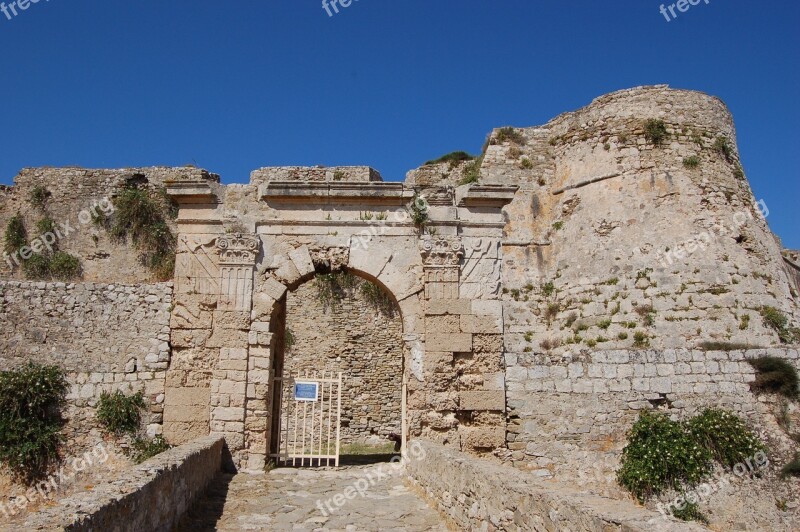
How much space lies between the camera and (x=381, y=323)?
18.7 meters

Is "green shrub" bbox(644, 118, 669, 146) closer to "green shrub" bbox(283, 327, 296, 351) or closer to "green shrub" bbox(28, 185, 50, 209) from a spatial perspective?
"green shrub" bbox(283, 327, 296, 351)

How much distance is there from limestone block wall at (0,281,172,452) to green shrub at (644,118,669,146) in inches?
492

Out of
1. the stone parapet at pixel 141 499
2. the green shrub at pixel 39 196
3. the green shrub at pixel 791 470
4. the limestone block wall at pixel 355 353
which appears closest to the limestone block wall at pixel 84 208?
the green shrub at pixel 39 196

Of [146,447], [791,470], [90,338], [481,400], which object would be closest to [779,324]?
[791,470]

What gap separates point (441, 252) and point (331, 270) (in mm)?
1782

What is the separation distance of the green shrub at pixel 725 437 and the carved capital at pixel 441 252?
4337mm

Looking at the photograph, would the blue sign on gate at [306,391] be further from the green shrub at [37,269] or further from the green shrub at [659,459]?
the green shrub at [37,269]

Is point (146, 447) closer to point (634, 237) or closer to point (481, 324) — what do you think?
point (481, 324)

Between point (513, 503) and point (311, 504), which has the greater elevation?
point (513, 503)

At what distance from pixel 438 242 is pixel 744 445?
5.48 meters

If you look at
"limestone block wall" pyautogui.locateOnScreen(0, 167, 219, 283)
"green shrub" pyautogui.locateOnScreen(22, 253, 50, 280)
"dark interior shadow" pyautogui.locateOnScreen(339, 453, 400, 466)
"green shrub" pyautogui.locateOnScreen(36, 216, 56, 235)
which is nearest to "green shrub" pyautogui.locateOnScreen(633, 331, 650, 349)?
"dark interior shadow" pyautogui.locateOnScreen(339, 453, 400, 466)

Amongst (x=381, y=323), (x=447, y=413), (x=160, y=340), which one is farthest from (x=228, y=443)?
(x=381, y=323)

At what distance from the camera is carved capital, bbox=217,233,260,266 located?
33.0 feet

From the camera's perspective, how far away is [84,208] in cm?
2203
